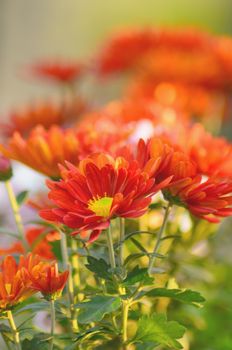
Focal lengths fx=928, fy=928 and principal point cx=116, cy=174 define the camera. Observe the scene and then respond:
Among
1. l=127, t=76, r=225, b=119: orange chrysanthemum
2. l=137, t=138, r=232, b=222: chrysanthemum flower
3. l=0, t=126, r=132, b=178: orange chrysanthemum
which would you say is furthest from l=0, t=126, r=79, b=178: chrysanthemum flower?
l=127, t=76, r=225, b=119: orange chrysanthemum

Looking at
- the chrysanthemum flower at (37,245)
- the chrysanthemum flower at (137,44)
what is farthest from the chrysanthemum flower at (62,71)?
the chrysanthemum flower at (37,245)

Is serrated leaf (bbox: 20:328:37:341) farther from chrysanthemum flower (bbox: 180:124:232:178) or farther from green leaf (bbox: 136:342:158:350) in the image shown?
chrysanthemum flower (bbox: 180:124:232:178)

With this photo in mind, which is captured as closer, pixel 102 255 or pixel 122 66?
pixel 102 255

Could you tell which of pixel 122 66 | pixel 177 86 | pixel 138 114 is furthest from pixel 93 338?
pixel 122 66

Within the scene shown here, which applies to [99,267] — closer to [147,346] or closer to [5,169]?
[147,346]

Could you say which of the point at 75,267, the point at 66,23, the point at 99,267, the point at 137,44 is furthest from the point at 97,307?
the point at 66,23

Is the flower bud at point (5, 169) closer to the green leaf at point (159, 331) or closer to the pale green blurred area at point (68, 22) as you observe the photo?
the green leaf at point (159, 331)

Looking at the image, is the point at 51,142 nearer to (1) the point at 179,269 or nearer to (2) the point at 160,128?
(2) the point at 160,128
